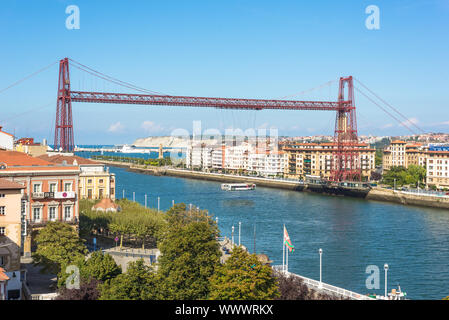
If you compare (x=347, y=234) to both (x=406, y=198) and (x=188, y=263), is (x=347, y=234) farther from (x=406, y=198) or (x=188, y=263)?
(x=406, y=198)

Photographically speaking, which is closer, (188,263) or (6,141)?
(188,263)

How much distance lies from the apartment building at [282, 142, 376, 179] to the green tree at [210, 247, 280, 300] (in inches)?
1167

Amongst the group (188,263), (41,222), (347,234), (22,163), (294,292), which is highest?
(22,163)

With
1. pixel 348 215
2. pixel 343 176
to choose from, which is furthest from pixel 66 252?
pixel 343 176

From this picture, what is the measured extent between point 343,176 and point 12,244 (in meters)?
23.7

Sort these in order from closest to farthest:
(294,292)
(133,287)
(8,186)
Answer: (133,287), (294,292), (8,186)

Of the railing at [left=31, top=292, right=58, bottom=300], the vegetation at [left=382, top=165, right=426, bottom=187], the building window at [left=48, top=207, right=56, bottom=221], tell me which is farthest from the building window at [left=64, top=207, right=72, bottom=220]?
the vegetation at [left=382, top=165, right=426, bottom=187]

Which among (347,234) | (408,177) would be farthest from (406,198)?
(347,234)

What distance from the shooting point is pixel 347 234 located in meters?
15.3

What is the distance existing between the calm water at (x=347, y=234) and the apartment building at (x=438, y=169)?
5280mm

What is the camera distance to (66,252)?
845 centimetres

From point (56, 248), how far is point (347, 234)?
9.26 metres

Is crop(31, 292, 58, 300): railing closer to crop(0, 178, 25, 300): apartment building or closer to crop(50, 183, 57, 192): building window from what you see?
crop(0, 178, 25, 300): apartment building
